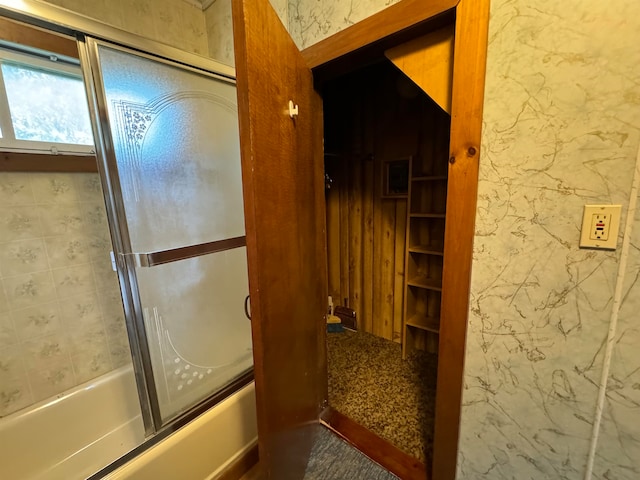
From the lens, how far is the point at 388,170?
2.21 metres

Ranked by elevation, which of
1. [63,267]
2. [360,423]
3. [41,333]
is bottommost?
[360,423]

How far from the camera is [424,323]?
2.03 m

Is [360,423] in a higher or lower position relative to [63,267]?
lower

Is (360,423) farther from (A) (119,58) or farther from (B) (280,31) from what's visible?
(A) (119,58)

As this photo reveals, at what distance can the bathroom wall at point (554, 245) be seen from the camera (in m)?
0.63

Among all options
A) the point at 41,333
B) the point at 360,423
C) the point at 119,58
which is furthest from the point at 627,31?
the point at 41,333

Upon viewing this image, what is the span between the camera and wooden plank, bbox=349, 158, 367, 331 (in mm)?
2432

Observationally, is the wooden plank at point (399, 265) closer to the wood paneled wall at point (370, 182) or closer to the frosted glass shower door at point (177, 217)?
the wood paneled wall at point (370, 182)

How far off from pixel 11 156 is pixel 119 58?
780 mm

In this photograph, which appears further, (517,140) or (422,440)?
(422,440)

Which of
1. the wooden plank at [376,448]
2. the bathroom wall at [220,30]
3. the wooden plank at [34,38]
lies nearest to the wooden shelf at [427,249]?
the wooden plank at [376,448]

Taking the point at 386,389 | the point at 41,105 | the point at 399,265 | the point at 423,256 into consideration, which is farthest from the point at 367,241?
the point at 41,105

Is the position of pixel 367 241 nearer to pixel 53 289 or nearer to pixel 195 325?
pixel 195 325

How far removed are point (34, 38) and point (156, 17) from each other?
2.11 ft
